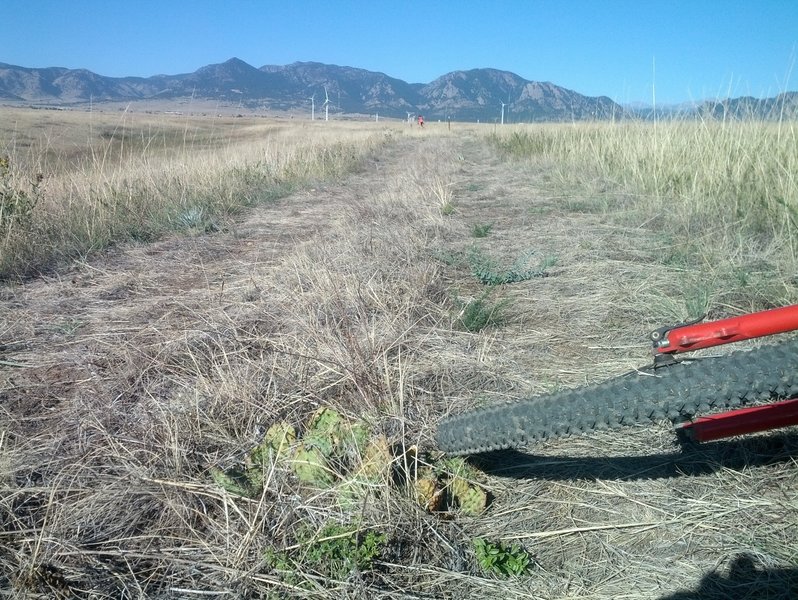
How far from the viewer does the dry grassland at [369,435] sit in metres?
1.49

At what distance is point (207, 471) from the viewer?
184 centimetres

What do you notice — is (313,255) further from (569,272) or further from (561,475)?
(561,475)

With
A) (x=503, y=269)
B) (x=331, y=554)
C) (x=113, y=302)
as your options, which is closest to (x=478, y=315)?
(x=503, y=269)

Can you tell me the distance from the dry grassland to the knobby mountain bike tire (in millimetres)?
491

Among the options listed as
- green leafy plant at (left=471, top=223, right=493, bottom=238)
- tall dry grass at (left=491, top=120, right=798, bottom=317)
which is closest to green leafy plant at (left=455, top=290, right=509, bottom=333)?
tall dry grass at (left=491, top=120, right=798, bottom=317)

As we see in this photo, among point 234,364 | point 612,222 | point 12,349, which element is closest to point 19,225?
point 12,349

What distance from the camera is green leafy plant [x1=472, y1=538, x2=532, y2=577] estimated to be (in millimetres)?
1482

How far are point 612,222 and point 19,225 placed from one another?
5098mm

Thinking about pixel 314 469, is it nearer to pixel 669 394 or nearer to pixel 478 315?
pixel 669 394

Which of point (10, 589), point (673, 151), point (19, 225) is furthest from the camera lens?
point (673, 151)

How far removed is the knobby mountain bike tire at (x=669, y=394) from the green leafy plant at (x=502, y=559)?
377 millimetres

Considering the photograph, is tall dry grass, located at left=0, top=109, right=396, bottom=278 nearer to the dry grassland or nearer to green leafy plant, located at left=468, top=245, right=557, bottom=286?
the dry grassland

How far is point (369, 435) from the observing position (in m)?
1.85

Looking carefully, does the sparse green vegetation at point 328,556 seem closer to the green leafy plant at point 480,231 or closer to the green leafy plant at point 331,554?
the green leafy plant at point 331,554
